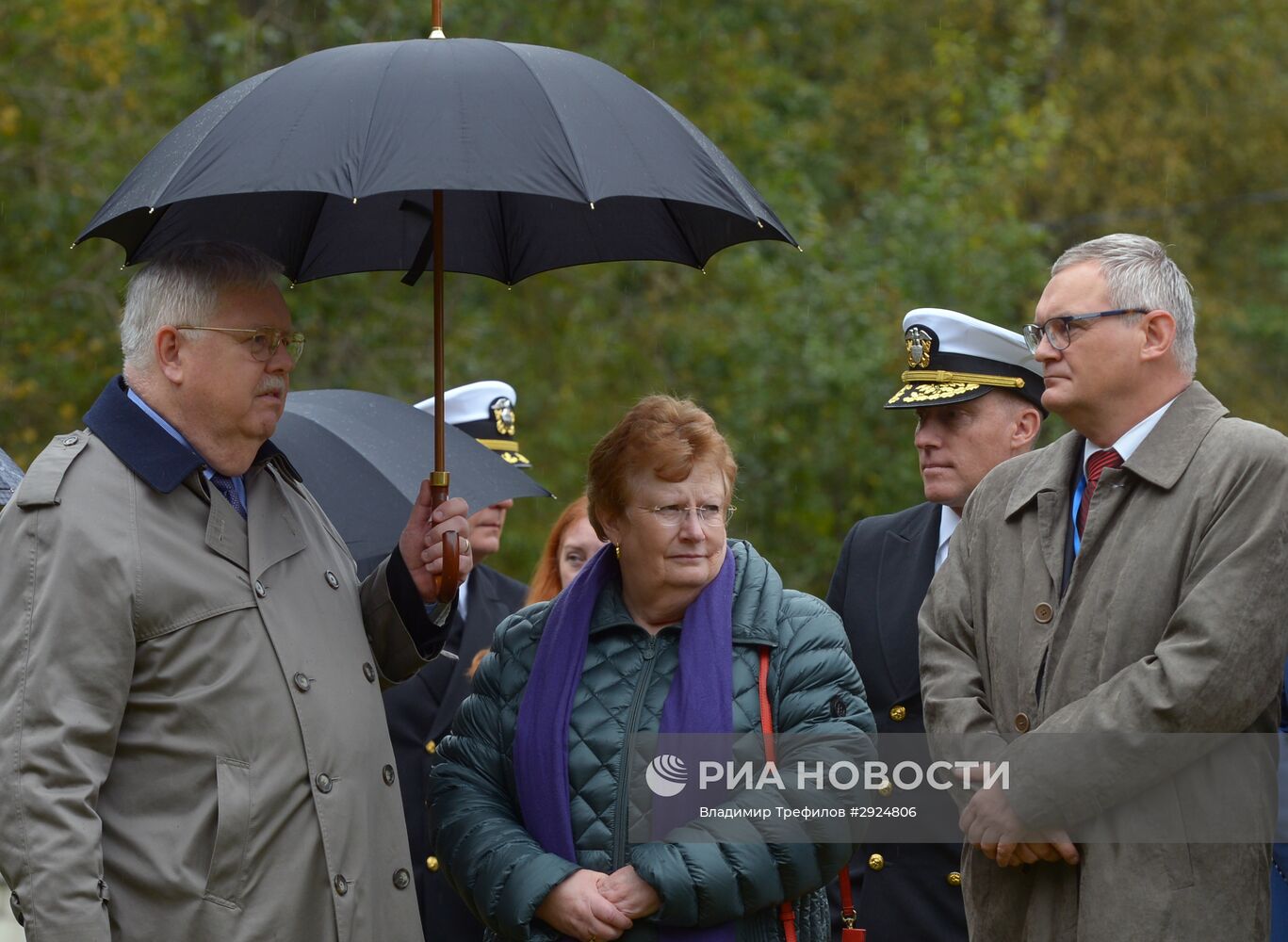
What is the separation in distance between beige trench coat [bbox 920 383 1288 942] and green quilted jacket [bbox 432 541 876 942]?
31 centimetres

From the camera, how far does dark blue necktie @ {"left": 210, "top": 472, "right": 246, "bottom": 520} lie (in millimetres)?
3717

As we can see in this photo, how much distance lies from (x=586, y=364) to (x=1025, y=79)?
188 inches

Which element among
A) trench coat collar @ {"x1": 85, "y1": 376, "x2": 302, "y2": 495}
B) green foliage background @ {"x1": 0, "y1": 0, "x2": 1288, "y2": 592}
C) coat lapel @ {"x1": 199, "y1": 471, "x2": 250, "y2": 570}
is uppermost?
green foliage background @ {"x1": 0, "y1": 0, "x2": 1288, "y2": 592}

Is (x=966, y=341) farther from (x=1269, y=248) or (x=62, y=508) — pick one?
(x=1269, y=248)

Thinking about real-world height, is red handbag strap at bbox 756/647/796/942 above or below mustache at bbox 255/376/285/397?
below

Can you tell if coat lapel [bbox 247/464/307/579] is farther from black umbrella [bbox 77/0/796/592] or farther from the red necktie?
the red necktie

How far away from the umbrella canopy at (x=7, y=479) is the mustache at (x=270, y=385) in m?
0.70

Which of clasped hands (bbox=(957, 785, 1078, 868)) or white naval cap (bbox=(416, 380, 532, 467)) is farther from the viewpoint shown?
white naval cap (bbox=(416, 380, 532, 467))

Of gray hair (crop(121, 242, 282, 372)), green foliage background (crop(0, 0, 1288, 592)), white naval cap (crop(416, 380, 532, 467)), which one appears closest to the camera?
gray hair (crop(121, 242, 282, 372))

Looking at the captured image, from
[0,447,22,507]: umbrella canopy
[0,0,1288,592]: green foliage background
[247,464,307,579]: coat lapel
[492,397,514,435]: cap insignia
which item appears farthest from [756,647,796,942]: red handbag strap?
[0,0,1288,592]: green foliage background

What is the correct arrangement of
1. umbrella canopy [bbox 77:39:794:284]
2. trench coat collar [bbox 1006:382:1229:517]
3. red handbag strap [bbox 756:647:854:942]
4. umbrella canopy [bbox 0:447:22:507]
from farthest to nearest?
umbrella canopy [bbox 0:447:22:507]
red handbag strap [bbox 756:647:854:942]
trench coat collar [bbox 1006:382:1229:517]
umbrella canopy [bbox 77:39:794:284]

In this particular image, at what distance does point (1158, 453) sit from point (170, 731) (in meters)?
2.15

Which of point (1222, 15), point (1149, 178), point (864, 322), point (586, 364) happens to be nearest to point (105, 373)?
point (586, 364)

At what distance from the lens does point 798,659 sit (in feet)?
13.1
